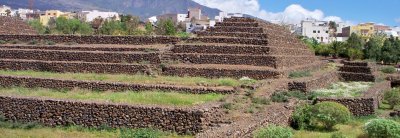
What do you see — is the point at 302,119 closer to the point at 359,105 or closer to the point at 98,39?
the point at 359,105

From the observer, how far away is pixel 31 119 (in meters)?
18.3

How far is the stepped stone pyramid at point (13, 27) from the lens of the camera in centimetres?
4258

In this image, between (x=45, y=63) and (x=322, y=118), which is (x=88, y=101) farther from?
(x=45, y=63)

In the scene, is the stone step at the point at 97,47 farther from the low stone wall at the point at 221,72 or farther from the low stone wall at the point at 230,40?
the low stone wall at the point at 221,72

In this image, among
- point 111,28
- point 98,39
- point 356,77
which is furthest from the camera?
point 111,28

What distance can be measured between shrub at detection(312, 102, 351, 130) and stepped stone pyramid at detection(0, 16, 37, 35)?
97.3 ft

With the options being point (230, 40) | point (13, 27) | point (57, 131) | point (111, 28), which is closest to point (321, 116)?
point (57, 131)

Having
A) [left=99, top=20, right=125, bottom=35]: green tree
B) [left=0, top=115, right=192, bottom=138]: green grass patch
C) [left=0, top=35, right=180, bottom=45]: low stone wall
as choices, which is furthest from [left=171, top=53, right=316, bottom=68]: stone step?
[left=99, top=20, right=125, bottom=35]: green tree

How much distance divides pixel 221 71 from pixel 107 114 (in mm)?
10937

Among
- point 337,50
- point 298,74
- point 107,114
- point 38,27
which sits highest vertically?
point 38,27

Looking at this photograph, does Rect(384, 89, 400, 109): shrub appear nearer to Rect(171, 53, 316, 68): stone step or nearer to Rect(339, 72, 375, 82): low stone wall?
Rect(171, 53, 316, 68): stone step

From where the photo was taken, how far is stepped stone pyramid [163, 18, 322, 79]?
90.4 ft

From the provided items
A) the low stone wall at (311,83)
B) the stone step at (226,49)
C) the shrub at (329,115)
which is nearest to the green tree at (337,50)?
the stone step at (226,49)

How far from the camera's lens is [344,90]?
2714cm
